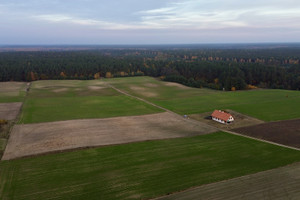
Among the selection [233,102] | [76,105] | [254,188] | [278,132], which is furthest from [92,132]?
[233,102]

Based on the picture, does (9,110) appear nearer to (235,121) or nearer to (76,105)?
(76,105)

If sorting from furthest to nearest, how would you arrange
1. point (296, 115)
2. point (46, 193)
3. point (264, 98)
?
point (264, 98), point (296, 115), point (46, 193)

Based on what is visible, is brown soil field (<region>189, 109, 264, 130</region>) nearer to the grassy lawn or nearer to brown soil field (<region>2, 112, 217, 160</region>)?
brown soil field (<region>2, 112, 217, 160</region>)

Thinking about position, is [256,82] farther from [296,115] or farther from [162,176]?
[162,176]

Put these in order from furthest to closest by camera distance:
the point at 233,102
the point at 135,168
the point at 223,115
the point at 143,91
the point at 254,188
→ the point at 143,91, the point at 233,102, the point at 223,115, the point at 135,168, the point at 254,188

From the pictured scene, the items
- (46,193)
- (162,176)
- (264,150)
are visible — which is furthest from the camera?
(264,150)

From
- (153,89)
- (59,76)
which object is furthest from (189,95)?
(59,76)

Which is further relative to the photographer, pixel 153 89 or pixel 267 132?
pixel 153 89

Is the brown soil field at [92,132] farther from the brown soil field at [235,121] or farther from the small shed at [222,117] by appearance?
the small shed at [222,117]
